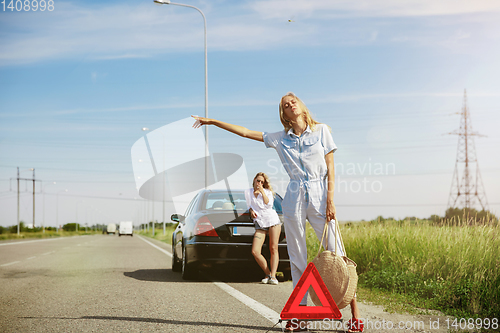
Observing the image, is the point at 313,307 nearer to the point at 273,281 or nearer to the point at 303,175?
the point at 303,175

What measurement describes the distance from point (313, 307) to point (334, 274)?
0.32 meters

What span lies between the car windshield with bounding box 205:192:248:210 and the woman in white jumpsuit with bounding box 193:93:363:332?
390 centimetres

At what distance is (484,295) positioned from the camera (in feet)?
18.3

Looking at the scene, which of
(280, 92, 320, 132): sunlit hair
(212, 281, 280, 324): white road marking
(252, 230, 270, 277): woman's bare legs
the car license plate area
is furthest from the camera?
the car license plate area

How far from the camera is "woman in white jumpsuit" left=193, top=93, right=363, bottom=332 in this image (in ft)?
14.3

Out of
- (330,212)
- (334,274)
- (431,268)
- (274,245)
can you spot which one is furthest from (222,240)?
(334,274)

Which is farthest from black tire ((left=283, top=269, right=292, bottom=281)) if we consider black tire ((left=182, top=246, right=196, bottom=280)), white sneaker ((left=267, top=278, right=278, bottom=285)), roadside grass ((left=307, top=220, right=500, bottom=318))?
black tire ((left=182, top=246, right=196, bottom=280))

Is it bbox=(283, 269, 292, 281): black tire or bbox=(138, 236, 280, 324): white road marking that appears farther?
bbox=(283, 269, 292, 281): black tire

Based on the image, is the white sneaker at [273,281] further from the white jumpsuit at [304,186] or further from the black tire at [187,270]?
the white jumpsuit at [304,186]

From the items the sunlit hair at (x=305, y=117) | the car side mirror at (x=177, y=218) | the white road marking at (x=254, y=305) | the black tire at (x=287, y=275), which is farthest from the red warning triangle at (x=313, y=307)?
the car side mirror at (x=177, y=218)

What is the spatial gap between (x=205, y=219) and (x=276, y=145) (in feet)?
12.5

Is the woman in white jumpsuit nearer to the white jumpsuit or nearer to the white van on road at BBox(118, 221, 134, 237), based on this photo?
the white jumpsuit

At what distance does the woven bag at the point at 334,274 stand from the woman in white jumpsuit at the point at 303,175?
10.4 inches

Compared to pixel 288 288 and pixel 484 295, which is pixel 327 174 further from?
pixel 288 288
